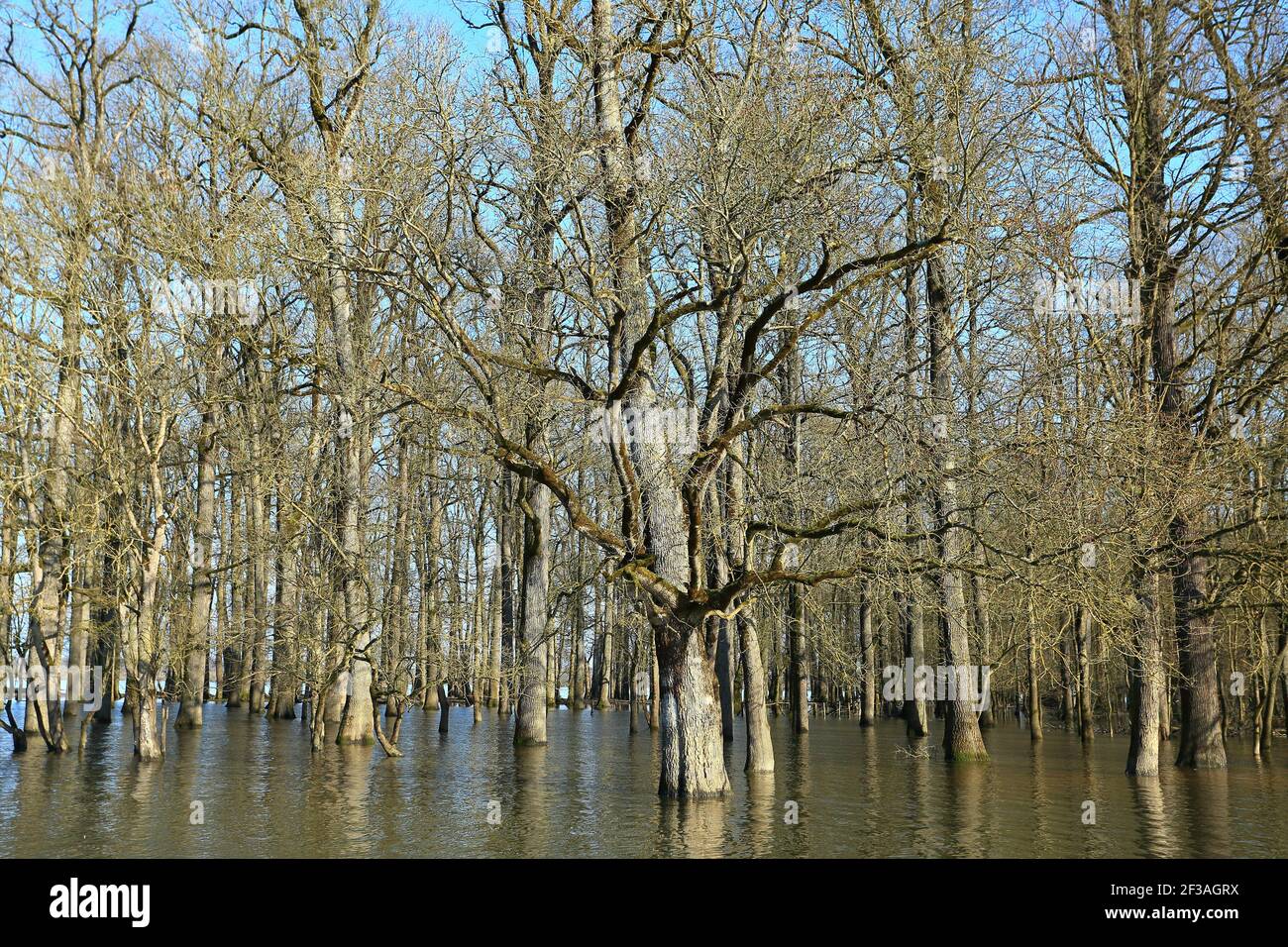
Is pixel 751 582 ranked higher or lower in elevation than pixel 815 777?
higher

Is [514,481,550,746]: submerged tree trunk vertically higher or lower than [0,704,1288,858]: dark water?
higher

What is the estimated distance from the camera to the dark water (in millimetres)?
13328

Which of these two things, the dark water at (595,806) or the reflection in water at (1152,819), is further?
the dark water at (595,806)

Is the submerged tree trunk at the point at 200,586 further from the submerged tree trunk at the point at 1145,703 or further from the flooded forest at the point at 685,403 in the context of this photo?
the submerged tree trunk at the point at 1145,703

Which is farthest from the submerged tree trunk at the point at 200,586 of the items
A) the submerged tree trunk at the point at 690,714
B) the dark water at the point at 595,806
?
the submerged tree trunk at the point at 690,714

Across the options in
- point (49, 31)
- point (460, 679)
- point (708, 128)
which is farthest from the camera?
point (49, 31)

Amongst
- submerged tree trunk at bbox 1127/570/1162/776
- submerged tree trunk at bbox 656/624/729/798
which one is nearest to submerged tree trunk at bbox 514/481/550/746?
submerged tree trunk at bbox 656/624/729/798

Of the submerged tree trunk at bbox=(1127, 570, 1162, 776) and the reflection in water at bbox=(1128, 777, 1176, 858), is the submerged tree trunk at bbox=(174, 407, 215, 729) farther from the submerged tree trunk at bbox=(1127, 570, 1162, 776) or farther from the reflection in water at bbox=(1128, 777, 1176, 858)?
the reflection in water at bbox=(1128, 777, 1176, 858)

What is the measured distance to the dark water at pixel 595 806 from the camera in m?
13.3

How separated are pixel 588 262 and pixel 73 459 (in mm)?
16999

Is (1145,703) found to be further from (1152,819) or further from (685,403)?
(685,403)
